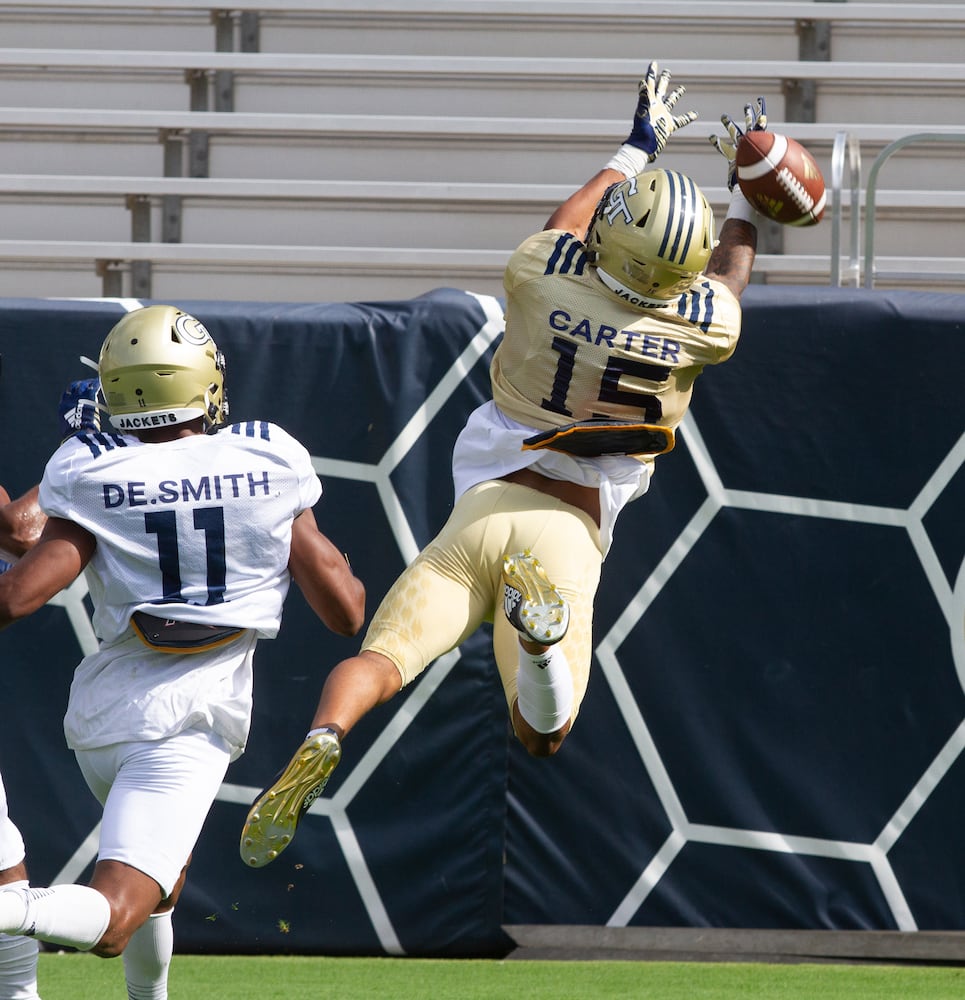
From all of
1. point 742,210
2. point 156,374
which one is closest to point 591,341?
point 742,210

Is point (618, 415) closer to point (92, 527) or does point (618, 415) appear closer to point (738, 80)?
point (92, 527)

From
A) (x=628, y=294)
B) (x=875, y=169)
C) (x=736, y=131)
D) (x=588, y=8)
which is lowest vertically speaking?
(x=628, y=294)

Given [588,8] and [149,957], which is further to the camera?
[588,8]

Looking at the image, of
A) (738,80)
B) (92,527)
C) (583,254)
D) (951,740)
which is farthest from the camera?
(738,80)

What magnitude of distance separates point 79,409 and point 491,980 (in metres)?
1.95

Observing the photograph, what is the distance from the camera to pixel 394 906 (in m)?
4.29

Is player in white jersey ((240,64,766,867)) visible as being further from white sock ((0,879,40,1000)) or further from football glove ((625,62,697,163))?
white sock ((0,879,40,1000))

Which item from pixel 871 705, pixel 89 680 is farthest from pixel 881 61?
pixel 89 680

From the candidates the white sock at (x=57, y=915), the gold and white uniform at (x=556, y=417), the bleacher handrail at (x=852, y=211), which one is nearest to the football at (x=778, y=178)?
the gold and white uniform at (x=556, y=417)

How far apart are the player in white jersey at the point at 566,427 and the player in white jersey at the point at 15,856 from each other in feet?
2.42

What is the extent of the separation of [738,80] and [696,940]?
3.86 m

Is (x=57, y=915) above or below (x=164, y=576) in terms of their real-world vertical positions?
below

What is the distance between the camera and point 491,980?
4.02m

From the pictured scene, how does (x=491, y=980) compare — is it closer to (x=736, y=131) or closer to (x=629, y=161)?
(x=629, y=161)
